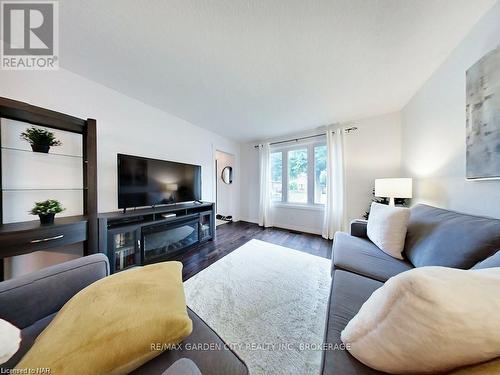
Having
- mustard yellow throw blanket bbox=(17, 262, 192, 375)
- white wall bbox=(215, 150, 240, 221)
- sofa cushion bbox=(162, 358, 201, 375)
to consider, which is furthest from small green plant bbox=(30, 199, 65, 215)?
white wall bbox=(215, 150, 240, 221)

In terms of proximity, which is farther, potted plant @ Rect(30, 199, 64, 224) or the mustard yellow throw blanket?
potted plant @ Rect(30, 199, 64, 224)

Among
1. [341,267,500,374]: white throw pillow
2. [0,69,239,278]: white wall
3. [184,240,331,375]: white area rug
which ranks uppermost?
[0,69,239,278]: white wall

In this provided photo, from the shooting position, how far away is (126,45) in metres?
1.35

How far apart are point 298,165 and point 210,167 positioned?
1955mm

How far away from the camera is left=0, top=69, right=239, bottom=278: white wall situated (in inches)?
59.0

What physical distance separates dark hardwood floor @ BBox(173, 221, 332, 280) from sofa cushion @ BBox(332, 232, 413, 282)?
0.88 metres

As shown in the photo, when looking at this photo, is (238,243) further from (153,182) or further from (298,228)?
(153,182)

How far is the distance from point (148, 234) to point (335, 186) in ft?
10.2

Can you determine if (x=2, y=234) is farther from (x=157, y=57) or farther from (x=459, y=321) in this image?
(x=459, y=321)

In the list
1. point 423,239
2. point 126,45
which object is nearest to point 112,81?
point 126,45

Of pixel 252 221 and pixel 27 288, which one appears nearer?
pixel 27 288

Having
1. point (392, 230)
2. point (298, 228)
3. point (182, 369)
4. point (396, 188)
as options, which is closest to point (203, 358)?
point (182, 369)

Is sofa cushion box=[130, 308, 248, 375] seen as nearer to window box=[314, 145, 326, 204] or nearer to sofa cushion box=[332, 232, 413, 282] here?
sofa cushion box=[332, 232, 413, 282]

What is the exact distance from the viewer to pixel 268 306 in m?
1.35
